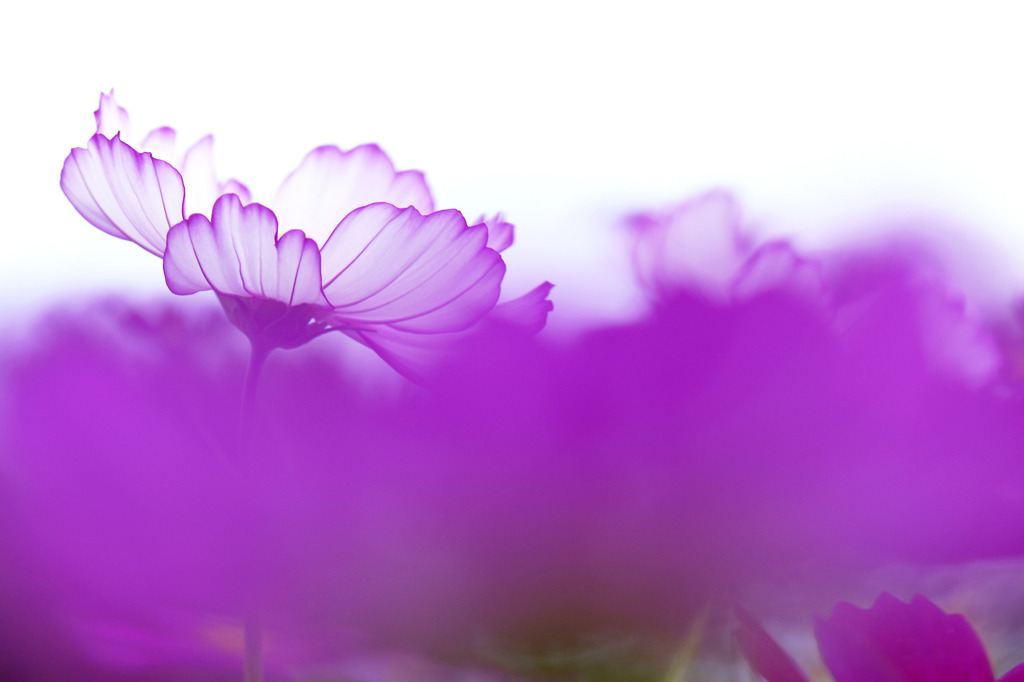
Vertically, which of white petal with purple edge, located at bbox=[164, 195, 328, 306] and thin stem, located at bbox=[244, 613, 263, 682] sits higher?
white petal with purple edge, located at bbox=[164, 195, 328, 306]

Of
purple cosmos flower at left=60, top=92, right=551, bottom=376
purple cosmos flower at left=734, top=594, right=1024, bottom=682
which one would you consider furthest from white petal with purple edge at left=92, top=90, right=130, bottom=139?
purple cosmos flower at left=734, top=594, right=1024, bottom=682

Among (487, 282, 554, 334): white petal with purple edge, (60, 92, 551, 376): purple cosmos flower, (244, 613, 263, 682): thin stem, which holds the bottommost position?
(244, 613, 263, 682): thin stem

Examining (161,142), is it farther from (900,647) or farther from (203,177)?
(900,647)

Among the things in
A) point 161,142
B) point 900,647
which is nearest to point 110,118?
point 161,142

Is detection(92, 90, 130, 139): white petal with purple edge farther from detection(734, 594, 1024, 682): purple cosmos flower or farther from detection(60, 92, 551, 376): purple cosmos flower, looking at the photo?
detection(734, 594, 1024, 682): purple cosmos flower
